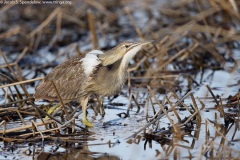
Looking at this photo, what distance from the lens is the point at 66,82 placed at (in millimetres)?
5281

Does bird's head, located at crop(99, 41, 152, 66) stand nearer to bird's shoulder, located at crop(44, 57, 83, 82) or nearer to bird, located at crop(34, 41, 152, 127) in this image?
bird, located at crop(34, 41, 152, 127)

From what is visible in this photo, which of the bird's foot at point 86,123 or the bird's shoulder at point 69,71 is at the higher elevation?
the bird's shoulder at point 69,71

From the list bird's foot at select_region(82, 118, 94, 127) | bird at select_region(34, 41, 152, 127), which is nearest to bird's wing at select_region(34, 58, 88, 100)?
bird at select_region(34, 41, 152, 127)

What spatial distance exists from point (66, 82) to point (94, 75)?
0.31 meters

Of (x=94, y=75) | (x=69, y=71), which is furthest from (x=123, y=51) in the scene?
(x=69, y=71)

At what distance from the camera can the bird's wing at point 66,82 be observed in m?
5.18

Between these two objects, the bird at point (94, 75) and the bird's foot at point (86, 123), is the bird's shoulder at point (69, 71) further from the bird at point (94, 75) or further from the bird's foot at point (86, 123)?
the bird's foot at point (86, 123)

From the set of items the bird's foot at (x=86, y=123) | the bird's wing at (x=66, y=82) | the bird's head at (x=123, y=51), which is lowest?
the bird's foot at (x=86, y=123)

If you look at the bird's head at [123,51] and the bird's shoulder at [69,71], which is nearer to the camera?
the bird's head at [123,51]

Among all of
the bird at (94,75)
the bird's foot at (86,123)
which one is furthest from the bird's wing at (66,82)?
the bird's foot at (86,123)

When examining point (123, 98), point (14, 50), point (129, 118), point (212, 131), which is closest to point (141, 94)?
point (123, 98)

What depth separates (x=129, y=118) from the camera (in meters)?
5.40

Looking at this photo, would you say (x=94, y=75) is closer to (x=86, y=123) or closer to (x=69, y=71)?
(x=69, y=71)

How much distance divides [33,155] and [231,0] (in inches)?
185
